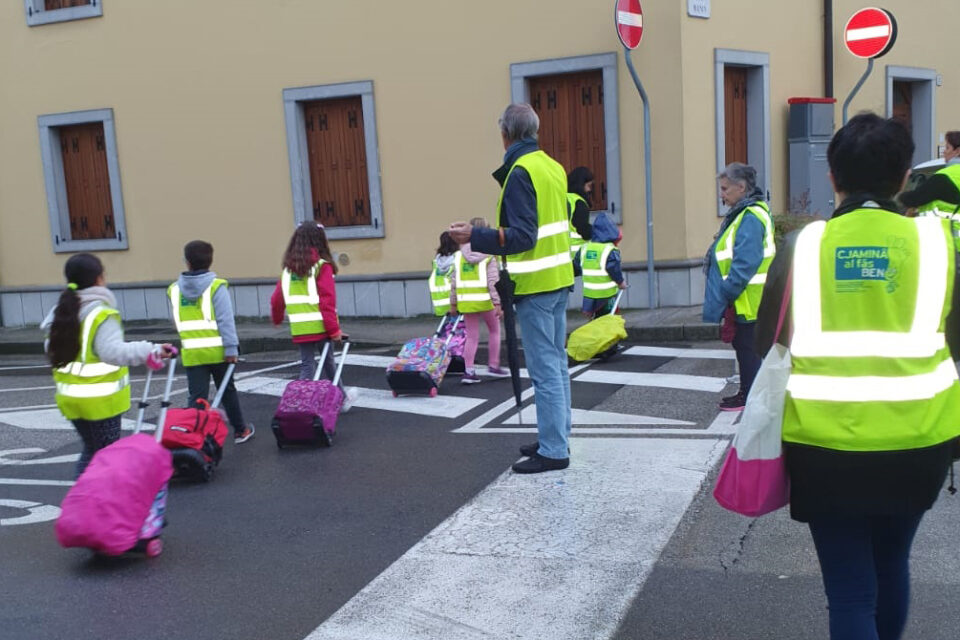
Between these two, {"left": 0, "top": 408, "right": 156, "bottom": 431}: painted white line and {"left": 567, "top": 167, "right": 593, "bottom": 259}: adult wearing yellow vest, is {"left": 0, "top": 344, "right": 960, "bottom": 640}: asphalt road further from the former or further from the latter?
{"left": 567, "top": 167, "right": 593, "bottom": 259}: adult wearing yellow vest

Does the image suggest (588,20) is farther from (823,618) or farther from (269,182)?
(823,618)

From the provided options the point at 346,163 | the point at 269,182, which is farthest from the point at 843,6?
the point at 269,182

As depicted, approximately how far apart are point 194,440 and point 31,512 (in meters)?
0.98

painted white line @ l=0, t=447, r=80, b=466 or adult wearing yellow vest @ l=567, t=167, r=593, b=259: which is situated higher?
adult wearing yellow vest @ l=567, t=167, r=593, b=259

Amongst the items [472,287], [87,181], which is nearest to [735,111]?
[472,287]

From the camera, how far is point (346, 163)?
44.9ft

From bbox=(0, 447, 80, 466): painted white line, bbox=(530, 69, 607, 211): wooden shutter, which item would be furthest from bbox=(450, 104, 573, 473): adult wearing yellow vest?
bbox=(530, 69, 607, 211): wooden shutter

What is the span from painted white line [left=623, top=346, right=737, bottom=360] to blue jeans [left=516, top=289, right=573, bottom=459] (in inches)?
163

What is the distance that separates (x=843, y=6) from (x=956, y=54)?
3337mm

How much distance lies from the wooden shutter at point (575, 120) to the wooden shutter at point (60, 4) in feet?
23.6

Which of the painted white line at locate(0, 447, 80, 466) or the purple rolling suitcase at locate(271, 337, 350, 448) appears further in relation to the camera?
the painted white line at locate(0, 447, 80, 466)

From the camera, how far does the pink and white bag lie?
99.5 inches

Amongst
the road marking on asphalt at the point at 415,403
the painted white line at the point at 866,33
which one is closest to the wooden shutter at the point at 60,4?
the road marking on asphalt at the point at 415,403

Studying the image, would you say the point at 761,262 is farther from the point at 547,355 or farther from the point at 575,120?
the point at 575,120
